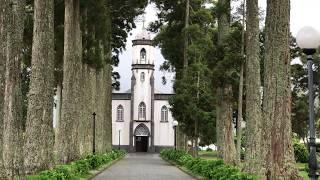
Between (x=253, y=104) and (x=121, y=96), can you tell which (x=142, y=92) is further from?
(x=253, y=104)

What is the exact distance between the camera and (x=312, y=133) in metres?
8.41

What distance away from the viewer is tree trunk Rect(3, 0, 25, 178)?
12.6 m

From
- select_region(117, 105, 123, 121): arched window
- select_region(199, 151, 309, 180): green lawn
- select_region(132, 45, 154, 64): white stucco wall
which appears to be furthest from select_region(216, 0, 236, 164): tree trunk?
select_region(132, 45, 154, 64): white stucco wall

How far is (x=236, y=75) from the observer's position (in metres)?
20.6

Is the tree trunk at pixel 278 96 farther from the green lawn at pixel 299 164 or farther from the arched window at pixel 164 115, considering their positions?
the arched window at pixel 164 115

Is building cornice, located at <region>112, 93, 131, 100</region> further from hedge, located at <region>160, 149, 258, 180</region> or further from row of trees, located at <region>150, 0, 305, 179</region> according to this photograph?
hedge, located at <region>160, 149, 258, 180</region>

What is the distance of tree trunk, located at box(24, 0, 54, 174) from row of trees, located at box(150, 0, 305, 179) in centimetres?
Result: 602

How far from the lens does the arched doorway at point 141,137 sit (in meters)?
77.1

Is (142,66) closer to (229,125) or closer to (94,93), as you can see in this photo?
(94,93)

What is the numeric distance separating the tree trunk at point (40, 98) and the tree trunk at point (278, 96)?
6.92 m

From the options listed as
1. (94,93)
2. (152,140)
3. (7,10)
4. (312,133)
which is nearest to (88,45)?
Answer: (94,93)

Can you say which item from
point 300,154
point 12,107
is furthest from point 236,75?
point 300,154

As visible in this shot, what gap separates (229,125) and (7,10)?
11440 millimetres

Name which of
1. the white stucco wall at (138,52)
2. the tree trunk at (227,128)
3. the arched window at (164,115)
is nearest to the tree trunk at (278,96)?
the tree trunk at (227,128)
